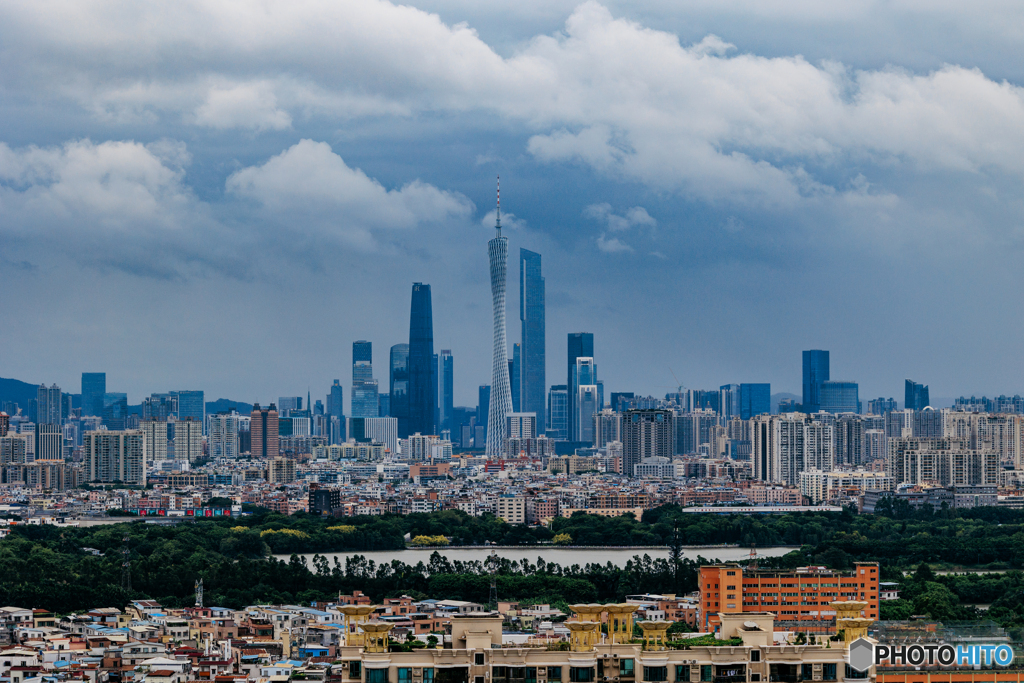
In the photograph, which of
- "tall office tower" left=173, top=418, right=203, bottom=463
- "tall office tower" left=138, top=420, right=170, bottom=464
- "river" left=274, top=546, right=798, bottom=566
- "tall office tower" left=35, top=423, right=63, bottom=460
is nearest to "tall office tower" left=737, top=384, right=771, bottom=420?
"tall office tower" left=173, top=418, right=203, bottom=463

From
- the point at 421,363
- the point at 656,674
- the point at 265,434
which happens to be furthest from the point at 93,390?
the point at 656,674

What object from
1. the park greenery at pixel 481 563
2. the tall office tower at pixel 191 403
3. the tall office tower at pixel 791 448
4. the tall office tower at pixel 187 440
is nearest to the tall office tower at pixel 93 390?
the tall office tower at pixel 191 403

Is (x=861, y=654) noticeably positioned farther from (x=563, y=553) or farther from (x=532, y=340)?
(x=532, y=340)

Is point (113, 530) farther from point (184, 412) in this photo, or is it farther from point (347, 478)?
point (184, 412)

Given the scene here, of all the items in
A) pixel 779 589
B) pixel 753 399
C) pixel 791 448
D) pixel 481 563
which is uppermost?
pixel 753 399


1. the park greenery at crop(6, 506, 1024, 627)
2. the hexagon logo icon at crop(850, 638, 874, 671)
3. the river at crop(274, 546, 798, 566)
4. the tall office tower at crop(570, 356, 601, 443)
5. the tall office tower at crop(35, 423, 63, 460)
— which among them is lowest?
the river at crop(274, 546, 798, 566)

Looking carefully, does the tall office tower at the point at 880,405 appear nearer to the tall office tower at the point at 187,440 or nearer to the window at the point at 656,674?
the tall office tower at the point at 187,440

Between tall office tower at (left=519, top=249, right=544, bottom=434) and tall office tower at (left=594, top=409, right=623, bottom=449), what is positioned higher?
tall office tower at (left=519, top=249, right=544, bottom=434)

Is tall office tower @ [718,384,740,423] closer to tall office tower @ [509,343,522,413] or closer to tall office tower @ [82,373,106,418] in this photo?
tall office tower @ [509,343,522,413]
